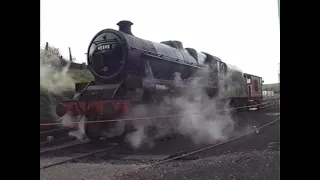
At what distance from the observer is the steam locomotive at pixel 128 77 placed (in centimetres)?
358

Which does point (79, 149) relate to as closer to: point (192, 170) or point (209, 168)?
point (192, 170)

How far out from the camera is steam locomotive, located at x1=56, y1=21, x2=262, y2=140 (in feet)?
11.8

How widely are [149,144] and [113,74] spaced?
1329 millimetres

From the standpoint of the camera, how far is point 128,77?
4.06 m

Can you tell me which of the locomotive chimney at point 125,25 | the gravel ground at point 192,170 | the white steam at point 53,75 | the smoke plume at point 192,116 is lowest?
the gravel ground at point 192,170

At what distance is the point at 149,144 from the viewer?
354 cm

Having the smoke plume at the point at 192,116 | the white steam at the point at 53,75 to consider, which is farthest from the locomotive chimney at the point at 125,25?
the smoke plume at the point at 192,116

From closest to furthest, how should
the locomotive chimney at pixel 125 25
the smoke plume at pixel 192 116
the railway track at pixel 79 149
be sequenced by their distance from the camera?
the locomotive chimney at pixel 125 25 → the railway track at pixel 79 149 → the smoke plume at pixel 192 116

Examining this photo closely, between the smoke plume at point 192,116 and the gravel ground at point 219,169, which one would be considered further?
the smoke plume at point 192,116

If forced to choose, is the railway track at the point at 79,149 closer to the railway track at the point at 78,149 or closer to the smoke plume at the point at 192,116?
the railway track at the point at 78,149

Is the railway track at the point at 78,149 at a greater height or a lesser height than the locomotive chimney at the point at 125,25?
lesser

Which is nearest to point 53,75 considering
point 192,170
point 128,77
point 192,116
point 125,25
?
point 125,25
